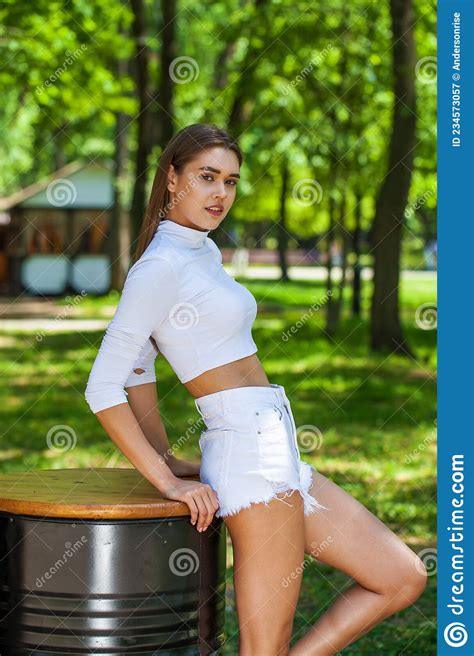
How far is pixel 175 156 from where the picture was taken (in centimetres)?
346

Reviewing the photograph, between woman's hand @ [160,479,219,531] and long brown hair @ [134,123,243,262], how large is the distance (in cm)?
68

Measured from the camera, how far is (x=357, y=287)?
2517 centimetres

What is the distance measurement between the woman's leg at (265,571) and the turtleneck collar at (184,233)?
2.47 ft

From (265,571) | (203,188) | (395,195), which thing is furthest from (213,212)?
(395,195)

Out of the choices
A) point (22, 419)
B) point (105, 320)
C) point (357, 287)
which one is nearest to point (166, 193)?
point (22, 419)

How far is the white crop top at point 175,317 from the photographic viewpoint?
324 cm

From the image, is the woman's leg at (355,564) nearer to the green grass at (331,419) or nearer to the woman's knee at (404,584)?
the woman's knee at (404,584)

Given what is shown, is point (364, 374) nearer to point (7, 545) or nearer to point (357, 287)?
point (357, 287)

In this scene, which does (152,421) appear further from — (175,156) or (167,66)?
(167,66)

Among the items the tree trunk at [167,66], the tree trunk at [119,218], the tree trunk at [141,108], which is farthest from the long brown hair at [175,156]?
the tree trunk at [119,218]

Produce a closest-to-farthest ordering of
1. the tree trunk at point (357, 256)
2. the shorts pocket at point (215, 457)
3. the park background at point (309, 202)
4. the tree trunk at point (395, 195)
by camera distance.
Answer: the shorts pocket at point (215, 457)
the park background at point (309, 202)
the tree trunk at point (395, 195)
the tree trunk at point (357, 256)

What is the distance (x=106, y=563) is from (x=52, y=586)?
161 millimetres

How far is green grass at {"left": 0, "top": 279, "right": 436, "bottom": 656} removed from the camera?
625cm

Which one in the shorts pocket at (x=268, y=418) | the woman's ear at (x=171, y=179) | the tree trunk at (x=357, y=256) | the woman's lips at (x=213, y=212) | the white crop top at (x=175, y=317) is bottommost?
the shorts pocket at (x=268, y=418)
